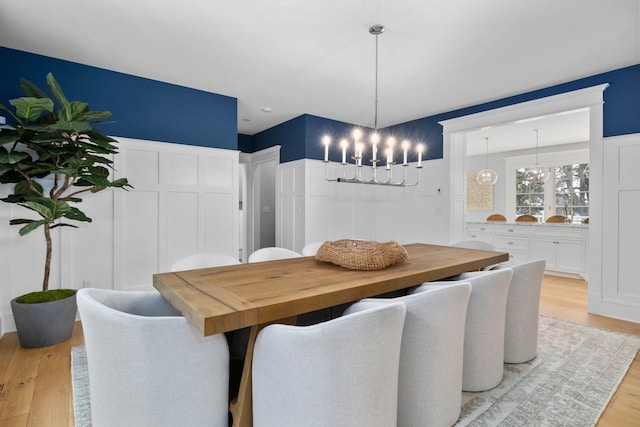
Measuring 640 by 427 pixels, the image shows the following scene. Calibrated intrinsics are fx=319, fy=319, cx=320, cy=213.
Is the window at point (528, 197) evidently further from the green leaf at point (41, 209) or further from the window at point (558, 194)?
the green leaf at point (41, 209)

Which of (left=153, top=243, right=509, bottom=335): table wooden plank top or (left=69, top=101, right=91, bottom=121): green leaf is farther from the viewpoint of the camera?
(left=69, top=101, right=91, bottom=121): green leaf

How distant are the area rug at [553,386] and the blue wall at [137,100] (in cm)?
226

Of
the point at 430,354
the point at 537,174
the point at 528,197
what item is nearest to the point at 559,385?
the point at 430,354

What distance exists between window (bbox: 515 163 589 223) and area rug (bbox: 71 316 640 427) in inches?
209

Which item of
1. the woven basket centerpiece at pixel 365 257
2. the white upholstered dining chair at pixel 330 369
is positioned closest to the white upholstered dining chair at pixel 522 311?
the woven basket centerpiece at pixel 365 257

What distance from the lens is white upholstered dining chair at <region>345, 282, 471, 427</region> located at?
1.40m

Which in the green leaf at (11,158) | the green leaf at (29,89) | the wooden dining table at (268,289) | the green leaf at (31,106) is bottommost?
the wooden dining table at (268,289)

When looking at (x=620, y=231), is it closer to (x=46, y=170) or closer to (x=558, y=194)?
(x=558, y=194)

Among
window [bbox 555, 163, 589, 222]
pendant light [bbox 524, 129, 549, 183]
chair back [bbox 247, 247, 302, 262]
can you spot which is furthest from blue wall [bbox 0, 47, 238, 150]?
window [bbox 555, 163, 589, 222]

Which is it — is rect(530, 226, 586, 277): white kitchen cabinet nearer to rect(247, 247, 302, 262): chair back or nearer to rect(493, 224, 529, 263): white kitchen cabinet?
rect(493, 224, 529, 263): white kitchen cabinet

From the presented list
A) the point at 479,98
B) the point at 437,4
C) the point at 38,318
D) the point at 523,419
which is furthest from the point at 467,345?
the point at 479,98

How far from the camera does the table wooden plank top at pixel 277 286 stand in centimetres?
118

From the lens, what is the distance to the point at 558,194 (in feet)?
23.9

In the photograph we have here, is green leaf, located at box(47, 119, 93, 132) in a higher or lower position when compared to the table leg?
higher
